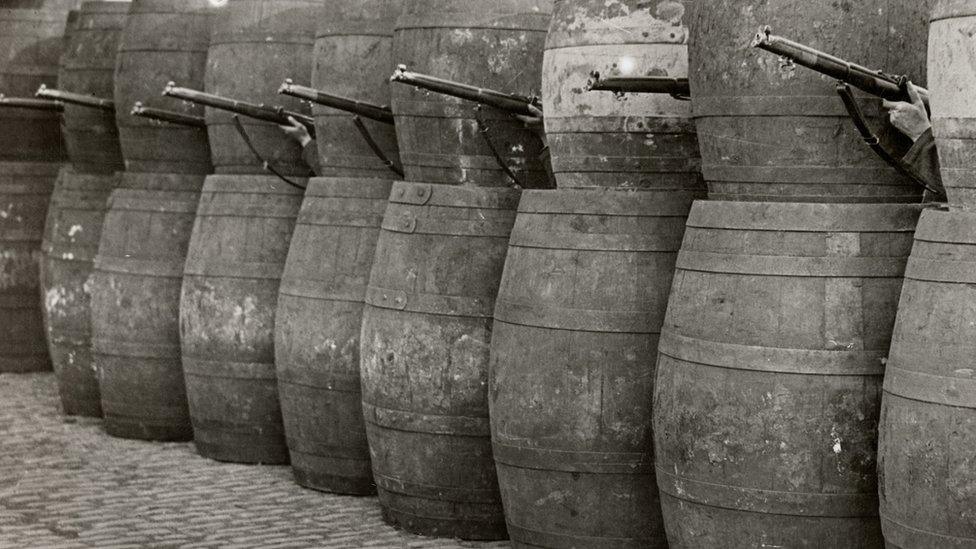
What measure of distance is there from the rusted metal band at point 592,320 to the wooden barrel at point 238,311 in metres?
2.35

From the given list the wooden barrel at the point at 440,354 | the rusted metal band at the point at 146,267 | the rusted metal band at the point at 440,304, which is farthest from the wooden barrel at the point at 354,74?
the rusted metal band at the point at 146,267

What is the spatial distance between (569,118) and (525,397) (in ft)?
3.12

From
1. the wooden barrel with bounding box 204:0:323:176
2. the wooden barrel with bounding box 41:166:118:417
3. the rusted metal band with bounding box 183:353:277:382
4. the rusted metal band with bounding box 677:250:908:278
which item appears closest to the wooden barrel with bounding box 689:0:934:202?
the rusted metal band with bounding box 677:250:908:278

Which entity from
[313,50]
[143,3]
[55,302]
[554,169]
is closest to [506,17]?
[554,169]

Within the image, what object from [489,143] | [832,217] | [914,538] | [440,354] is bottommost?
[914,538]

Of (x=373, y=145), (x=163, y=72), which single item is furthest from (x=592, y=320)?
(x=163, y=72)

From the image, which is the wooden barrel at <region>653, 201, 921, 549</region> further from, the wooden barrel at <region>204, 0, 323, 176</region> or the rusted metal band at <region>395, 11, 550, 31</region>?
the wooden barrel at <region>204, 0, 323, 176</region>

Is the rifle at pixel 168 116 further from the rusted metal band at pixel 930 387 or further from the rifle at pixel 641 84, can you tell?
the rusted metal band at pixel 930 387

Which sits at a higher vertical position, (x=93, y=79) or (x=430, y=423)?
(x=93, y=79)

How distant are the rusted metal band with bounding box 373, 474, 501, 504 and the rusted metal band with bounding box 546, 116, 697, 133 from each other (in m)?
1.47

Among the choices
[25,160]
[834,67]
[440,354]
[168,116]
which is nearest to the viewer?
[834,67]

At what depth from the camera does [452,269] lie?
618 cm

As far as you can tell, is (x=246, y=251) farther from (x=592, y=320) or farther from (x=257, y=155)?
(x=592, y=320)

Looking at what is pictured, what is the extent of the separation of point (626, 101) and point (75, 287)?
452cm
